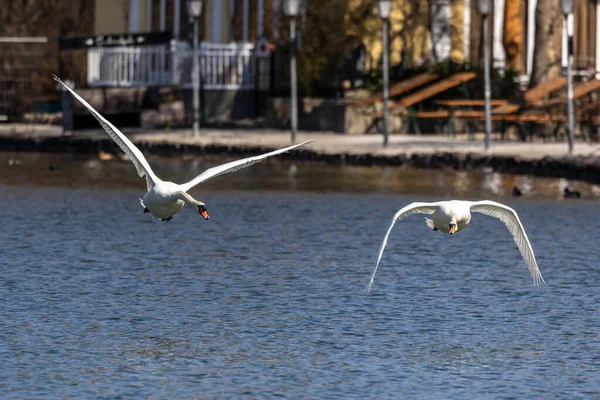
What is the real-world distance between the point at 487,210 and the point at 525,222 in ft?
18.8

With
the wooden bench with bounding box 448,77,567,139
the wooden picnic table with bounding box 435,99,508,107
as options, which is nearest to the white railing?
the wooden picnic table with bounding box 435,99,508,107

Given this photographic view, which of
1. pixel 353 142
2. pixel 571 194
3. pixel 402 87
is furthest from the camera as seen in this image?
pixel 402 87

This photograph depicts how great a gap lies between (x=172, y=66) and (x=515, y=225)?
22.5m

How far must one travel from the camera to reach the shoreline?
79.2ft

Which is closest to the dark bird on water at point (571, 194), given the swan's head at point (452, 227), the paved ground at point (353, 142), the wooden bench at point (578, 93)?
the paved ground at point (353, 142)

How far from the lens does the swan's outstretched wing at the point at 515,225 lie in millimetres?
12188

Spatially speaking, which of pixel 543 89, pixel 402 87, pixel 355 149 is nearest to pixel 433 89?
pixel 402 87

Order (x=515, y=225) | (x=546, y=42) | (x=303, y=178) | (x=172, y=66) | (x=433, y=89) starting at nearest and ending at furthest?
1. (x=515, y=225)
2. (x=303, y=178)
3. (x=433, y=89)
4. (x=546, y=42)
5. (x=172, y=66)

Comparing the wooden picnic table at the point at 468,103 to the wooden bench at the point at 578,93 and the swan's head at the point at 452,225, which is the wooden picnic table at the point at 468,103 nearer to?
the wooden bench at the point at 578,93

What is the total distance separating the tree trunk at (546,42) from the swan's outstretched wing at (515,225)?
19.2m

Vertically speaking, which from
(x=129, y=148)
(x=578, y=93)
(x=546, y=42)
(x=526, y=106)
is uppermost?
(x=546, y=42)

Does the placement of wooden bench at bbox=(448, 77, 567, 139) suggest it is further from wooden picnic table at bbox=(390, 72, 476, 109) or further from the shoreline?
wooden picnic table at bbox=(390, 72, 476, 109)

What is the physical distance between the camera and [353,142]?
2803 cm

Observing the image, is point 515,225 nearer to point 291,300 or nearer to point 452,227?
point 452,227
